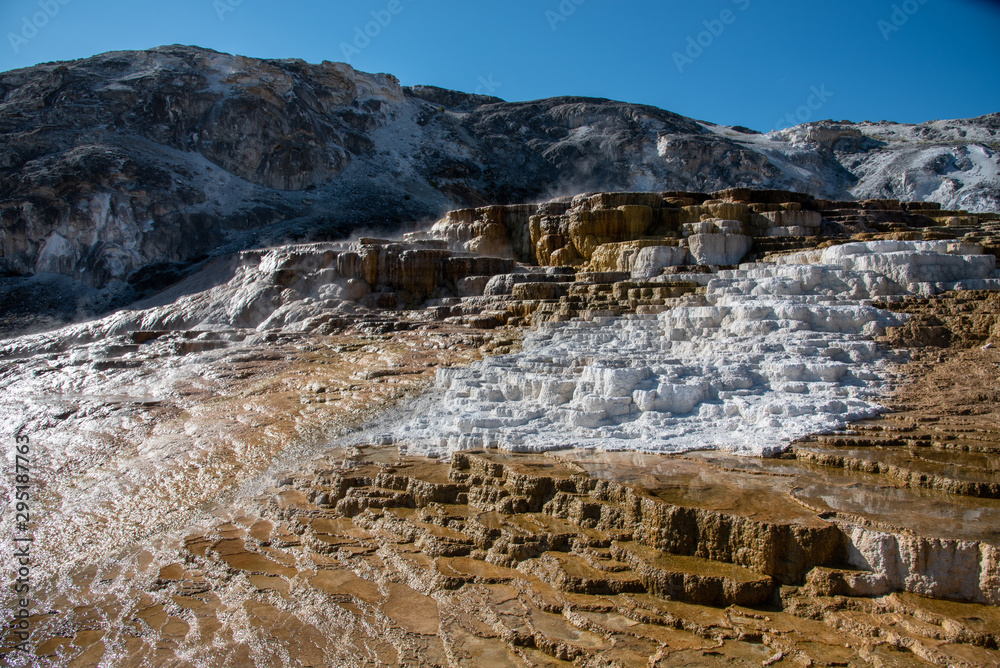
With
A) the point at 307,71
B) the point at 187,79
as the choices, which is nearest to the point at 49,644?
the point at 187,79

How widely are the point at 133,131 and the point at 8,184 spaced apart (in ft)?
14.5

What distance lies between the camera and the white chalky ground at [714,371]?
17.3 ft

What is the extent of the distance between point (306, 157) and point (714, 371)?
20.7m

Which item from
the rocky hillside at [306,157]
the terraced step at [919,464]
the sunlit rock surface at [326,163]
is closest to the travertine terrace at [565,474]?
the terraced step at [919,464]

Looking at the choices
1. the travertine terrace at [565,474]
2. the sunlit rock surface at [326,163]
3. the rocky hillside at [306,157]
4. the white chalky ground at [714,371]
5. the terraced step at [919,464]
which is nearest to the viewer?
the travertine terrace at [565,474]

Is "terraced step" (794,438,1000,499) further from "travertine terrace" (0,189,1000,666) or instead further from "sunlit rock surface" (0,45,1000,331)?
"sunlit rock surface" (0,45,1000,331)

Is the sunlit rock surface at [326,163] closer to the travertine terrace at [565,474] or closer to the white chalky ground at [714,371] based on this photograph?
the white chalky ground at [714,371]

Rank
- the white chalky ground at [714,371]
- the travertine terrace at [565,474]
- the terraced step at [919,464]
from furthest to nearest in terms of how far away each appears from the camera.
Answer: the white chalky ground at [714,371] → the terraced step at [919,464] → the travertine terrace at [565,474]

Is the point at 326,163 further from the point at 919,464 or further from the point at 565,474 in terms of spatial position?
the point at 919,464

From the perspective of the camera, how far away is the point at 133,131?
830 inches

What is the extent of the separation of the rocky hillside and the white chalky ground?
1380 centimetres

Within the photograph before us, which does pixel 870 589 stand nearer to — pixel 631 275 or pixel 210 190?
pixel 631 275

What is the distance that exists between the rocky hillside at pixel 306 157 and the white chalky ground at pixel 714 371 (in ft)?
45.3

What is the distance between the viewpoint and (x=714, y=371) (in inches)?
242
